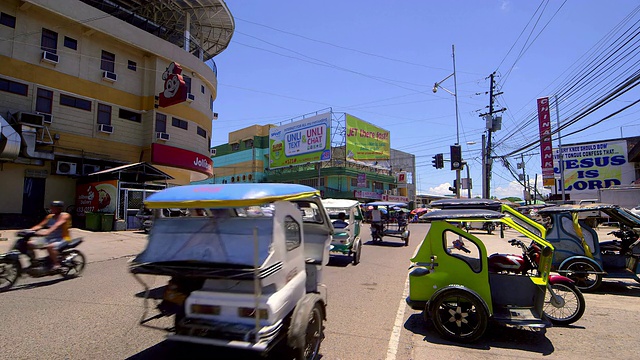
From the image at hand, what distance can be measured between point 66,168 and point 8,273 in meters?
14.0

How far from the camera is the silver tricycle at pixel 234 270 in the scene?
3137 mm

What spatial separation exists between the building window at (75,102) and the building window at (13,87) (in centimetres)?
161

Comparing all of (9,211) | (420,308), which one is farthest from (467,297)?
(9,211)

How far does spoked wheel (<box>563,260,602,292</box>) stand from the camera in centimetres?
720

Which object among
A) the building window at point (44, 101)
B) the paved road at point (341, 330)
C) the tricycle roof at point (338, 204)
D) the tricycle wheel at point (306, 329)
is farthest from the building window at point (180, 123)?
the tricycle wheel at point (306, 329)

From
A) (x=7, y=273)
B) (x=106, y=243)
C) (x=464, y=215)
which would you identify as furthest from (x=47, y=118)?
(x=464, y=215)

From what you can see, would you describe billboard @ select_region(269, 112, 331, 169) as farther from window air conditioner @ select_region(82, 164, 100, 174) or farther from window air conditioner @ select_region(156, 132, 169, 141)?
window air conditioner @ select_region(82, 164, 100, 174)

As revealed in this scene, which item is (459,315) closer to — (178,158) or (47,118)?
(47,118)

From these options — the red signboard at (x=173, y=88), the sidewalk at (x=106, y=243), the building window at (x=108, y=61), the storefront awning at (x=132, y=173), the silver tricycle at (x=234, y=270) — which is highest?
the building window at (x=108, y=61)

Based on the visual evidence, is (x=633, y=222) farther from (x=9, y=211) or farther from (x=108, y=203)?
(x=9, y=211)

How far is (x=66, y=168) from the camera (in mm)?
18484

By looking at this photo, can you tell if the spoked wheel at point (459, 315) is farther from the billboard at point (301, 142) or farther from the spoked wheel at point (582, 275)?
the billboard at point (301, 142)

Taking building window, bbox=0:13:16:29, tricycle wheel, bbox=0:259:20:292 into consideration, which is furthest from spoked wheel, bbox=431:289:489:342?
building window, bbox=0:13:16:29

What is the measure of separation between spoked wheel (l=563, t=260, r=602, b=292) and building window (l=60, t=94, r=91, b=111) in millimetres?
23329
